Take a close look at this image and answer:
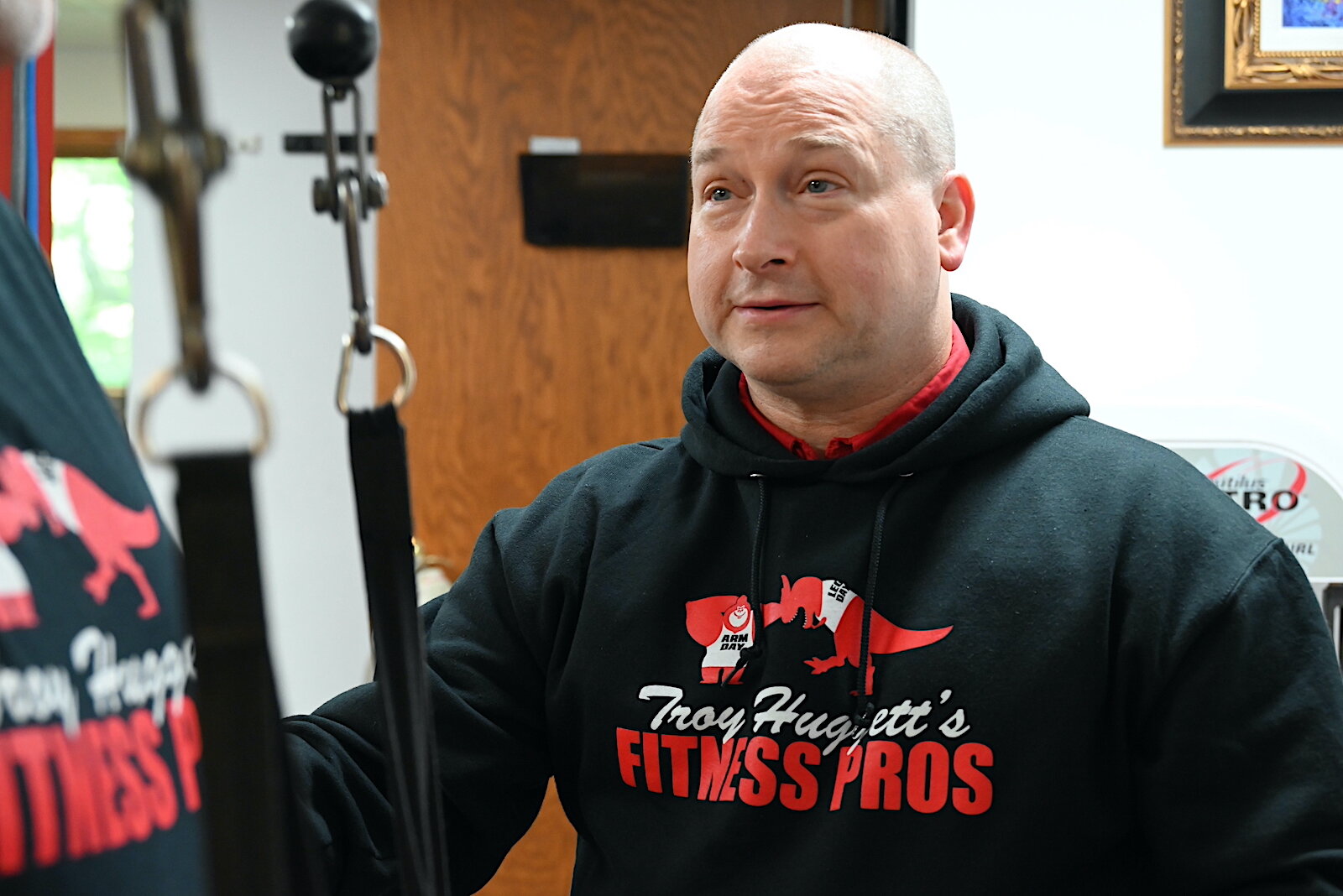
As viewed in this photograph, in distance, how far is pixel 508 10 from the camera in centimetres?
226

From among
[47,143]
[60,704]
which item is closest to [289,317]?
[47,143]

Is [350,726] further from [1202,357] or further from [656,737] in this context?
[1202,357]

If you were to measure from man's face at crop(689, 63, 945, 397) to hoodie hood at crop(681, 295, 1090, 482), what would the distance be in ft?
0.22

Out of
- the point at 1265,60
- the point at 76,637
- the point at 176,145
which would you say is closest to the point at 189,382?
the point at 176,145

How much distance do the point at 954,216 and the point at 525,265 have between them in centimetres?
129

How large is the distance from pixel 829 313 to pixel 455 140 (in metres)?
1.45

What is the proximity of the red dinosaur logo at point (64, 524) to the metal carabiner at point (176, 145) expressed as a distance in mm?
302

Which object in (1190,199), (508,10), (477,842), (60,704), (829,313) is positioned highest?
(508,10)

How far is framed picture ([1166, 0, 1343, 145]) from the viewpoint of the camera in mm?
1559

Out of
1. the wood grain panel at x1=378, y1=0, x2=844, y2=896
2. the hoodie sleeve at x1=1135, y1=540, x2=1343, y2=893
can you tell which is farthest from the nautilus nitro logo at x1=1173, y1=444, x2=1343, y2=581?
the wood grain panel at x1=378, y1=0, x2=844, y2=896

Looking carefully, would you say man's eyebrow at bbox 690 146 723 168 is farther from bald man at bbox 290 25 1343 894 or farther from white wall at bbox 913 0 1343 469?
white wall at bbox 913 0 1343 469

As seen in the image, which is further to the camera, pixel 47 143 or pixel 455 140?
pixel 455 140

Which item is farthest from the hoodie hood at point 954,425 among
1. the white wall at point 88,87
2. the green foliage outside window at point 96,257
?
the white wall at point 88,87

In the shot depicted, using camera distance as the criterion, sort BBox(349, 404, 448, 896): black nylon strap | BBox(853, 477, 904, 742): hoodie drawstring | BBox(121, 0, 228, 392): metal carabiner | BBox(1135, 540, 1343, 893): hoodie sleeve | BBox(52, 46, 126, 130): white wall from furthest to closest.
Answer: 1. BBox(52, 46, 126, 130): white wall
2. BBox(853, 477, 904, 742): hoodie drawstring
3. BBox(1135, 540, 1343, 893): hoodie sleeve
4. BBox(349, 404, 448, 896): black nylon strap
5. BBox(121, 0, 228, 392): metal carabiner
